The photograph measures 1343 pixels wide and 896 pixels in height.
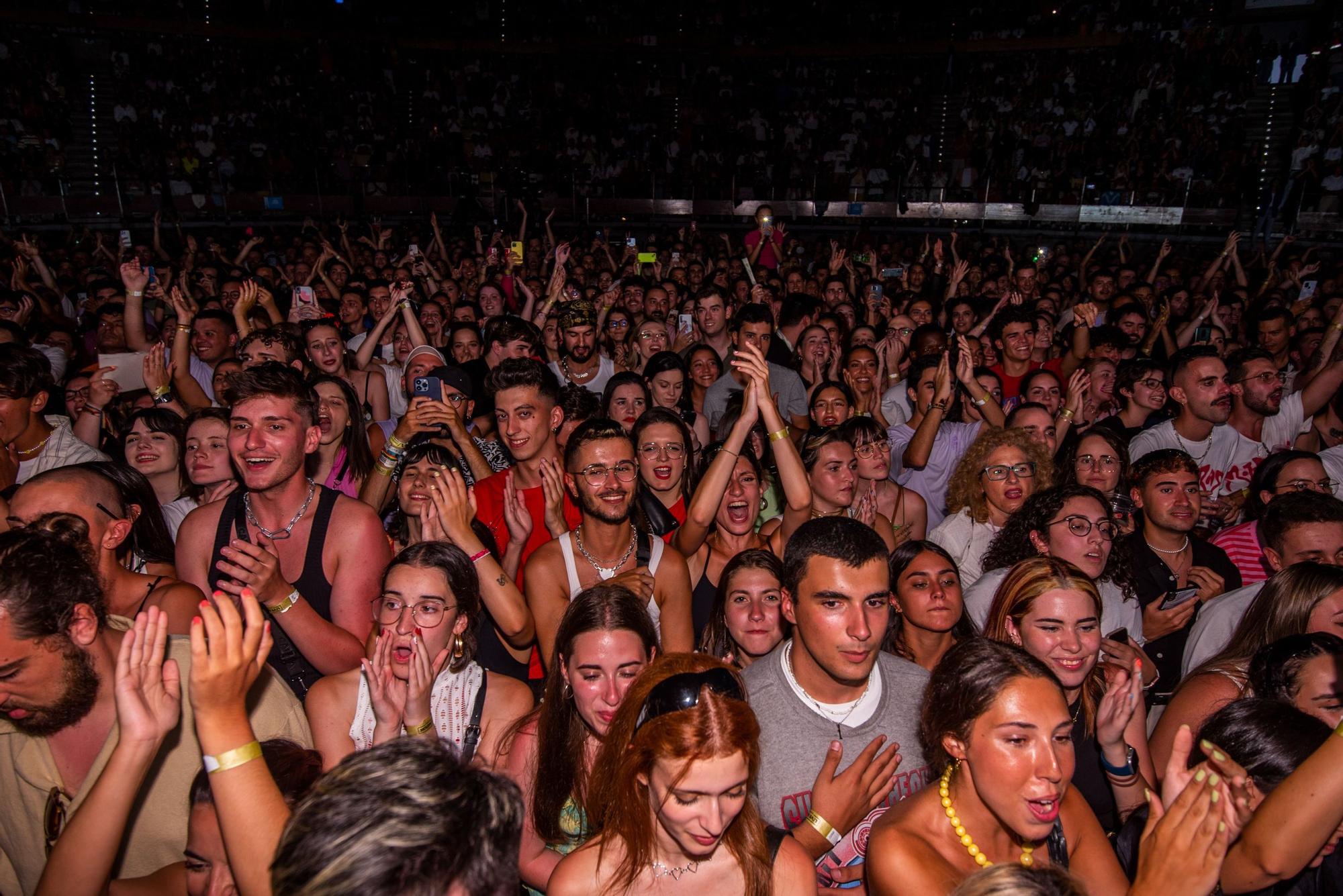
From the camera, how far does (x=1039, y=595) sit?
9.10 feet

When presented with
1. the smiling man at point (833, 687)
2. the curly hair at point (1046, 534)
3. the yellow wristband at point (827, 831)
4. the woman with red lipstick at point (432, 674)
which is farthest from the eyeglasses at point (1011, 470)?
the woman with red lipstick at point (432, 674)

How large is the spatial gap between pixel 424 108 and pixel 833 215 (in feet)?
43.1

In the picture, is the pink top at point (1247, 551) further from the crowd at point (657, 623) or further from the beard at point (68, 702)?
the beard at point (68, 702)

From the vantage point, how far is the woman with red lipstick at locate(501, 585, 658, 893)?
2391 millimetres

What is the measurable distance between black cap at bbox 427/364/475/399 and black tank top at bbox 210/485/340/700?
68.2 inches

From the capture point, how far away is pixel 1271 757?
→ 7.01 feet

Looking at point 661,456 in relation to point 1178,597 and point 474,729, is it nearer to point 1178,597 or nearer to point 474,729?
point 474,729

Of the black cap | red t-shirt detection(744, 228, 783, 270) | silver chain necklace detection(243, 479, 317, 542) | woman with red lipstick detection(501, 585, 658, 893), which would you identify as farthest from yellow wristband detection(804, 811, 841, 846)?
red t-shirt detection(744, 228, 783, 270)

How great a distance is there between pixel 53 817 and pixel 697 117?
83.3 feet

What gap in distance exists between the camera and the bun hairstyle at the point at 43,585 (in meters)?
1.98

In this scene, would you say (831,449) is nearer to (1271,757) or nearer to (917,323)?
(1271,757)

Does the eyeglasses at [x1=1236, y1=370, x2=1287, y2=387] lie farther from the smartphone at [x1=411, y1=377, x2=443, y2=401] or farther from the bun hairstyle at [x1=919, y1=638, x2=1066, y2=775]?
the smartphone at [x1=411, y1=377, x2=443, y2=401]

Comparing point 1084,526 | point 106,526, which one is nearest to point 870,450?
point 1084,526

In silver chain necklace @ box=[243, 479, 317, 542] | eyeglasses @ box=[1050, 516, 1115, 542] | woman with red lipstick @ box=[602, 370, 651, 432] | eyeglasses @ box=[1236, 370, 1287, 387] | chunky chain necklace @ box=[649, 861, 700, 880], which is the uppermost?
eyeglasses @ box=[1236, 370, 1287, 387]
